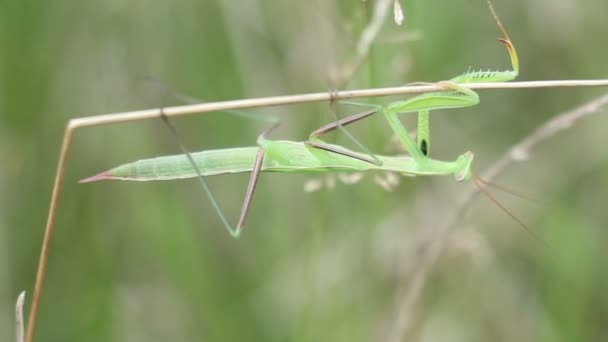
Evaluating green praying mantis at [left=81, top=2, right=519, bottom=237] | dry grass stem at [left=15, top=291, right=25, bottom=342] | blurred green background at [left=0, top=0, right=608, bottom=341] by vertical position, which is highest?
green praying mantis at [left=81, top=2, right=519, bottom=237]

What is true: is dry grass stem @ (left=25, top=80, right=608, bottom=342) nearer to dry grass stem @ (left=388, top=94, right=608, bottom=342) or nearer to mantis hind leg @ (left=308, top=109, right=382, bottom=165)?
mantis hind leg @ (left=308, top=109, right=382, bottom=165)

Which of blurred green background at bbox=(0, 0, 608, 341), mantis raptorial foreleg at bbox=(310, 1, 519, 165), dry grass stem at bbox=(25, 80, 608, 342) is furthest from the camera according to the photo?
blurred green background at bbox=(0, 0, 608, 341)

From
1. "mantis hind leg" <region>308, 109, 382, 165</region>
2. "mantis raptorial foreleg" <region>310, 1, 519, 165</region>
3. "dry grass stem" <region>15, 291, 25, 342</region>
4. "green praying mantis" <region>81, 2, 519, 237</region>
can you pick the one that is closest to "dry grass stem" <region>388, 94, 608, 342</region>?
"green praying mantis" <region>81, 2, 519, 237</region>

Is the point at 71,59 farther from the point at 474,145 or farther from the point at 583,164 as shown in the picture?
the point at 583,164

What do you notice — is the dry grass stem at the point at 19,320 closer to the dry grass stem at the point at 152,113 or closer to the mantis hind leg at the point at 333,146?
the dry grass stem at the point at 152,113

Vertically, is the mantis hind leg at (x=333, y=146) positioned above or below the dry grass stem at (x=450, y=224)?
above

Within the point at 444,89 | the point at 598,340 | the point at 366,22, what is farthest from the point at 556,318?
the point at 444,89

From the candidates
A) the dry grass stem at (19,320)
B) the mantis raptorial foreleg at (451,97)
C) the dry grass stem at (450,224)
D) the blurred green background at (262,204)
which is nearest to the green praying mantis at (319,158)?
the mantis raptorial foreleg at (451,97)
